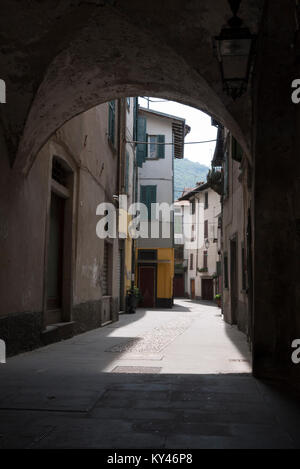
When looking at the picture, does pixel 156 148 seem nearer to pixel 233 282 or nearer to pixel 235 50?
pixel 233 282

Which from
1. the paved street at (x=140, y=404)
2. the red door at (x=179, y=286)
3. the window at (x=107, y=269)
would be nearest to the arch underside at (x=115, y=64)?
the paved street at (x=140, y=404)

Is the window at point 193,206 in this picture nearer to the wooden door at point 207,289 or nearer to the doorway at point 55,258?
the wooden door at point 207,289

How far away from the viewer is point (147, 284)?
28.7 m

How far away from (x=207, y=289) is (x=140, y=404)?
39126mm

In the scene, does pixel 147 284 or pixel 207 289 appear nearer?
pixel 147 284

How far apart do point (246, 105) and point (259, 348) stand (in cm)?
329

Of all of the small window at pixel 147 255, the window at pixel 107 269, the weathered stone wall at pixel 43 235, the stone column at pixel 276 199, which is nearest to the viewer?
the stone column at pixel 276 199

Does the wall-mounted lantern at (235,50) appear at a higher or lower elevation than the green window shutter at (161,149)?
lower

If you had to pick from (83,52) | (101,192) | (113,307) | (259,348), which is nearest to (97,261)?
(101,192)

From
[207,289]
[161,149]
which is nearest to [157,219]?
[161,149]

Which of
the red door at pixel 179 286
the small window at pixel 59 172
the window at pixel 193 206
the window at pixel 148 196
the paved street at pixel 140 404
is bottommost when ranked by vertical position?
the red door at pixel 179 286

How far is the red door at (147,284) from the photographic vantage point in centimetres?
2852

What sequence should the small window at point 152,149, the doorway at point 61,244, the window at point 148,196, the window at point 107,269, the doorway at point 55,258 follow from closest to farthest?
the doorway at point 55,258, the doorway at point 61,244, the window at point 107,269, the window at point 148,196, the small window at point 152,149

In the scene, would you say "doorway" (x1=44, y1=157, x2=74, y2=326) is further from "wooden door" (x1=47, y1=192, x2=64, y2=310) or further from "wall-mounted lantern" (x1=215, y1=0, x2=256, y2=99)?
"wall-mounted lantern" (x1=215, y1=0, x2=256, y2=99)
